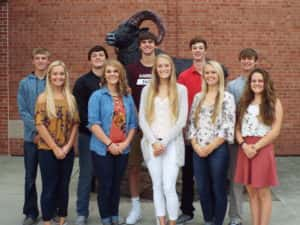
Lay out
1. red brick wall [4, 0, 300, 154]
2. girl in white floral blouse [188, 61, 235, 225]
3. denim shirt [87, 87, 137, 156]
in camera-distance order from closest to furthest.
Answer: girl in white floral blouse [188, 61, 235, 225], denim shirt [87, 87, 137, 156], red brick wall [4, 0, 300, 154]

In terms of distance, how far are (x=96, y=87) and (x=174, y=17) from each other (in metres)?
5.34

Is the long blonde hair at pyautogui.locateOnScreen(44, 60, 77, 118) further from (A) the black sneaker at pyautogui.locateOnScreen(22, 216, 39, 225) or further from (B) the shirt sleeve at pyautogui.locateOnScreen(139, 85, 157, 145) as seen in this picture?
(A) the black sneaker at pyautogui.locateOnScreen(22, 216, 39, 225)

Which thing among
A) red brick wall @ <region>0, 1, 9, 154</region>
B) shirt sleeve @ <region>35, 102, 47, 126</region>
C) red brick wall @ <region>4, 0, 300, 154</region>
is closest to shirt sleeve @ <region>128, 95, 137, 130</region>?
shirt sleeve @ <region>35, 102, 47, 126</region>

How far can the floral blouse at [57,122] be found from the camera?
17.5 feet

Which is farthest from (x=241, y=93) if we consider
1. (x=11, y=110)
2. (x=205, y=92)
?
(x=11, y=110)

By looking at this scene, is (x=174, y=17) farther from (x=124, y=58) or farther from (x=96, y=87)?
(x=96, y=87)

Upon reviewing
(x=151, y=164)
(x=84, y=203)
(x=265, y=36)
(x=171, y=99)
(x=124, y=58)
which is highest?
(x=265, y=36)

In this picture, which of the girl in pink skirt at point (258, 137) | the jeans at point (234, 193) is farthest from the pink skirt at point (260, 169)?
the jeans at point (234, 193)

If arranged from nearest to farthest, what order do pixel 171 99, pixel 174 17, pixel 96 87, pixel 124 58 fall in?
1. pixel 171 99
2. pixel 96 87
3. pixel 124 58
4. pixel 174 17

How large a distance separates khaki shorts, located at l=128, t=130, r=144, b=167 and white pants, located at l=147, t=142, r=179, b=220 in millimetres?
602

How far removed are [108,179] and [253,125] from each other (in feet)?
5.10

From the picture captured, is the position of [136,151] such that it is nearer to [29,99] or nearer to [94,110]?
[94,110]

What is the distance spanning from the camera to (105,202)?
5.55m

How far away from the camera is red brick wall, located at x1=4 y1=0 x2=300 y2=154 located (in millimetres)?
10719
